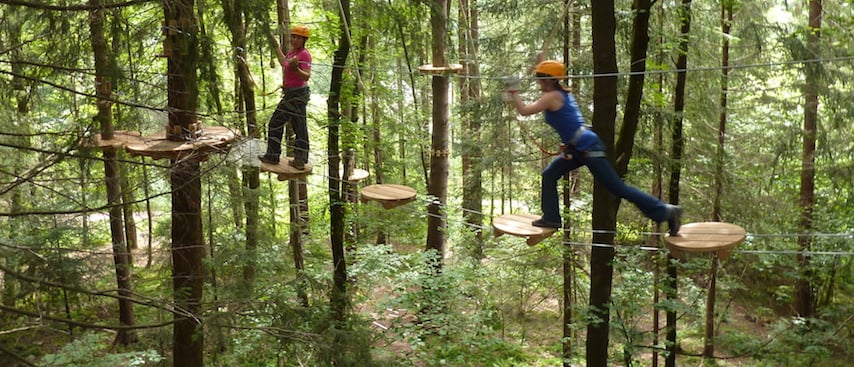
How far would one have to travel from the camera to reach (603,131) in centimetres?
514

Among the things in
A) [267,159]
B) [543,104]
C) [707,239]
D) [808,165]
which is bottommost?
[808,165]

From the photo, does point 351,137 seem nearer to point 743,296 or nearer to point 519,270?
point 519,270

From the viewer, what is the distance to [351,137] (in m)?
8.64

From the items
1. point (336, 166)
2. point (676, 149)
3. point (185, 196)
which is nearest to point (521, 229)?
point (185, 196)

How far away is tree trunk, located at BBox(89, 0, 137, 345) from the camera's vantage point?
3689 millimetres

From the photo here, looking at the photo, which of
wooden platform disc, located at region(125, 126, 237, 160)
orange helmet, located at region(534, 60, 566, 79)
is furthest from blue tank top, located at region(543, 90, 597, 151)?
wooden platform disc, located at region(125, 126, 237, 160)

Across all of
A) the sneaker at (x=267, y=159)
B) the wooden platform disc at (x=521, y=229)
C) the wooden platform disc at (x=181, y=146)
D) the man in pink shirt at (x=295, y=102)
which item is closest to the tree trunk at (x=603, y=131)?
the wooden platform disc at (x=521, y=229)

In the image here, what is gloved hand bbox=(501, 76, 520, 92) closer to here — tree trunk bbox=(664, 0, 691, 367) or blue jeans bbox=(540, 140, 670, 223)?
blue jeans bbox=(540, 140, 670, 223)

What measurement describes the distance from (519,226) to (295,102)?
231 centimetres

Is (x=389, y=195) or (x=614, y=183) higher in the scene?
(x=614, y=183)

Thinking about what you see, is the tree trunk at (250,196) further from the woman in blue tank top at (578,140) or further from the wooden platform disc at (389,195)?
the woman in blue tank top at (578,140)

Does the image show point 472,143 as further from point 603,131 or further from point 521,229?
point 521,229

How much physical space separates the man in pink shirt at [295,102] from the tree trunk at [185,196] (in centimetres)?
68

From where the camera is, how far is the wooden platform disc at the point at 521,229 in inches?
166
